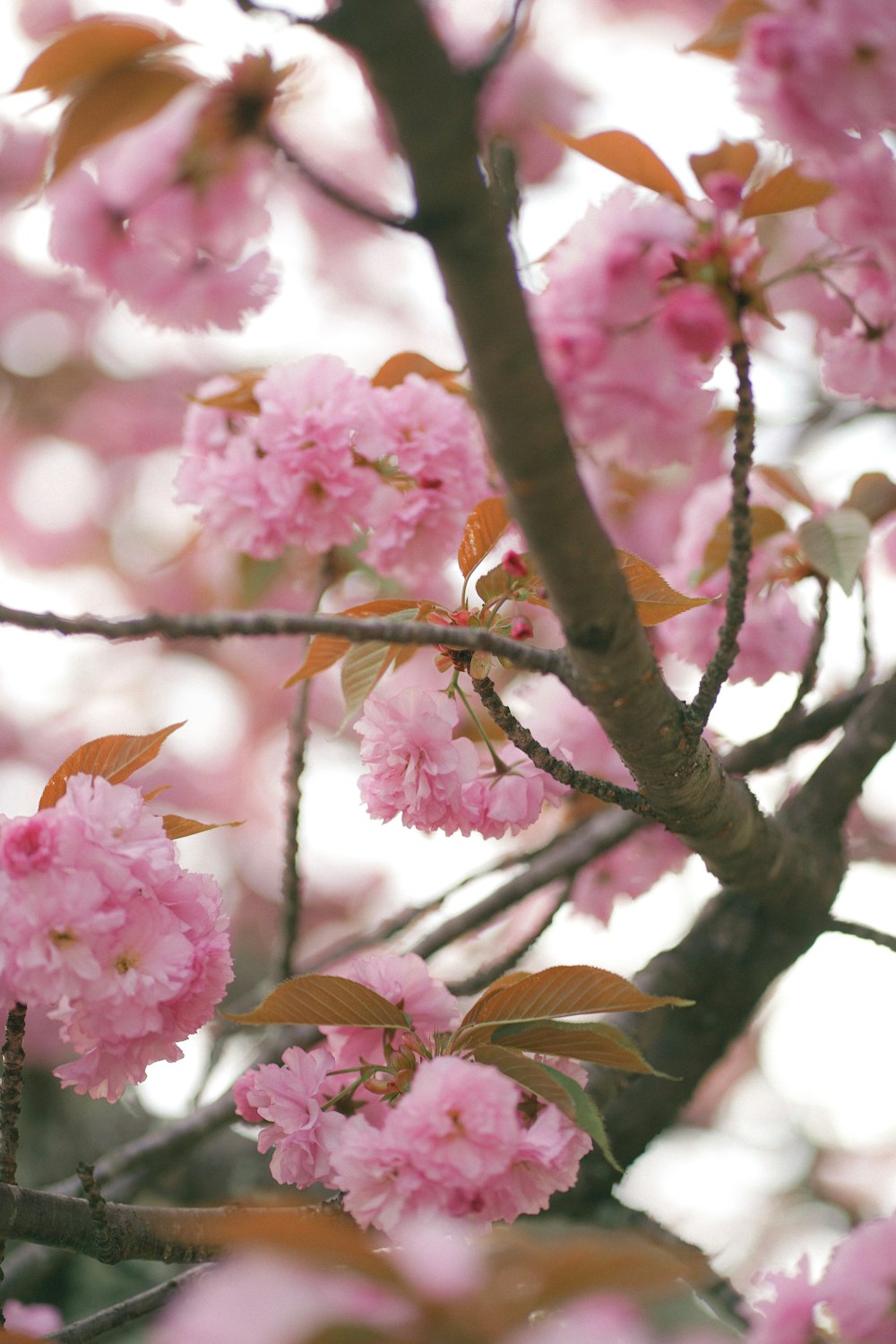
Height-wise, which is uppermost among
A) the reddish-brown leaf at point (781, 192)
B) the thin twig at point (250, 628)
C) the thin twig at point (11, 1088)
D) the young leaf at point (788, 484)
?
the young leaf at point (788, 484)

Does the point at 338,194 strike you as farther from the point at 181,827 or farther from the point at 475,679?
the point at 181,827

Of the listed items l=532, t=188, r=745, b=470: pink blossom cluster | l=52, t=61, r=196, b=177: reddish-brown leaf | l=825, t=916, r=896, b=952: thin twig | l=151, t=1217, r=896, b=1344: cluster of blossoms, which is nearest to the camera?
l=151, t=1217, r=896, b=1344: cluster of blossoms

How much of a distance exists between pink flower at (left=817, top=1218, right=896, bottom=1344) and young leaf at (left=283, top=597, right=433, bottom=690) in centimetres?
65

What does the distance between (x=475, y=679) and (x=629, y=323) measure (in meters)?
0.32

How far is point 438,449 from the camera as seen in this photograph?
130 centimetres

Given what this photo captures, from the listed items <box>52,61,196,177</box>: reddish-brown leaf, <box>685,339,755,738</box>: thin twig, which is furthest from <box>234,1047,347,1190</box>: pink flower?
<box>52,61,196,177</box>: reddish-brown leaf

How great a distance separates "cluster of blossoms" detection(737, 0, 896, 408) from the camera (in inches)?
30.9

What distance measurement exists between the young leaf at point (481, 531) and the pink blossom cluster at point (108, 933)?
378 millimetres

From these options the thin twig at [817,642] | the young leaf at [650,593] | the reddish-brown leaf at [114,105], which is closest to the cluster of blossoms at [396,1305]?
the young leaf at [650,593]

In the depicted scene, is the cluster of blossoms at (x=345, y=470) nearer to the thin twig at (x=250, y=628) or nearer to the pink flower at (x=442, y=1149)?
the thin twig at (x=250, y=628)

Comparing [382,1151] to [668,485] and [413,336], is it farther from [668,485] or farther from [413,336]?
[413,336]

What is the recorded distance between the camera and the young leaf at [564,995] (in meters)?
0.90

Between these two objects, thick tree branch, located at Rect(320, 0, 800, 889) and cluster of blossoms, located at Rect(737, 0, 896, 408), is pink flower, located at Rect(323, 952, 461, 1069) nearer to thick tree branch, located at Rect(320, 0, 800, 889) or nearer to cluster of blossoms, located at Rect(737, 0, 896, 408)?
thick tree branch, located at Rect(320, 0, 800, 889)

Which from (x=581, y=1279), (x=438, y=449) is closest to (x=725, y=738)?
(x=438, y=449)
